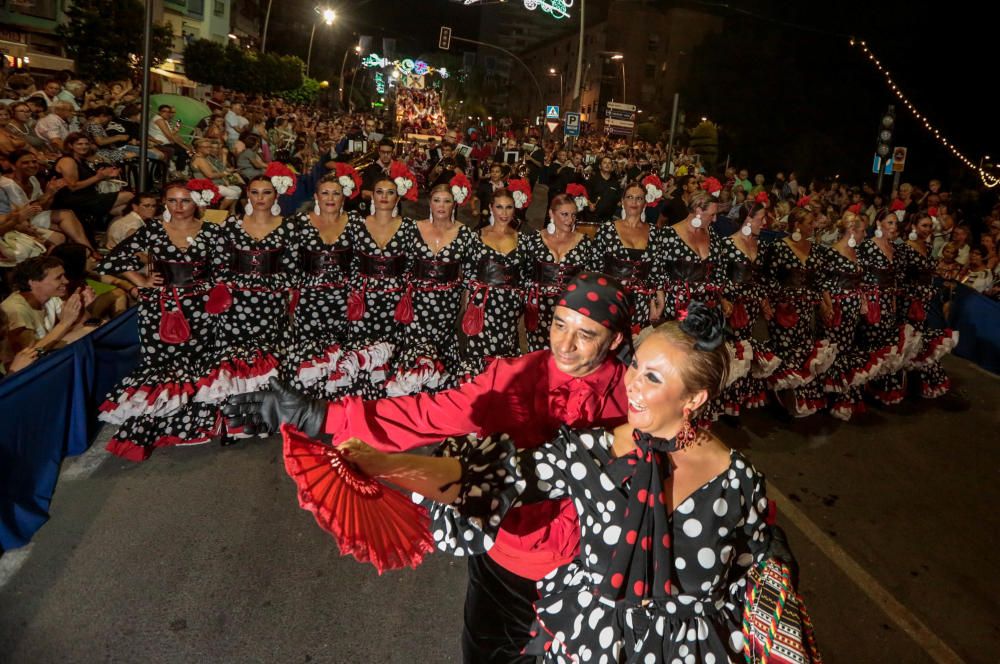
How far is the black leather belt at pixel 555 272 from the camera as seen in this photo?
6238 millimetres

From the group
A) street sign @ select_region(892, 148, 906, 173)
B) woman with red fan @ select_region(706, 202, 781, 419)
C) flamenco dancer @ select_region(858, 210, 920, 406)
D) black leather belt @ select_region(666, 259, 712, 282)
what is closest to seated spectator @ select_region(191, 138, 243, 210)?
black leather belt @ select_region(666, 259, 712, 282)

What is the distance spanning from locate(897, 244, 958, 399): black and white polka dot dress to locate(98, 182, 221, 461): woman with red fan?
23.9ft

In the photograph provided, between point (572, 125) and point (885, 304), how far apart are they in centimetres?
1720

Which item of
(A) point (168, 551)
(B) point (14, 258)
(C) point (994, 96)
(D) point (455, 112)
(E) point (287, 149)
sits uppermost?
(D) point (455, 112)

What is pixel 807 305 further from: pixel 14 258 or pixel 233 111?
pixel 233 111

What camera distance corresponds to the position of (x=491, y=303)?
6.14 meters

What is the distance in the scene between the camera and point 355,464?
6.66ft

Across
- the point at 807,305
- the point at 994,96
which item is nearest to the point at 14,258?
the point at 807,305

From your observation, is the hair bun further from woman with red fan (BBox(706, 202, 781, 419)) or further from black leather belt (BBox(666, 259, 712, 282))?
woman with red fan (BBox(706, 202, 781, 419))

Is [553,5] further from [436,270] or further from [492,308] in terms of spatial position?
[492,308]

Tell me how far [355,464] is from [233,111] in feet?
50.5

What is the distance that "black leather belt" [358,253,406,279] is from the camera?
20.3ft

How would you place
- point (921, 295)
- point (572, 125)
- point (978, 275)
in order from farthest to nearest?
point (572, 125) → point (978, 275) → point (921, 295)

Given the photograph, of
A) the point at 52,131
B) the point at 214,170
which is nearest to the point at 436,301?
the point at 52,131
